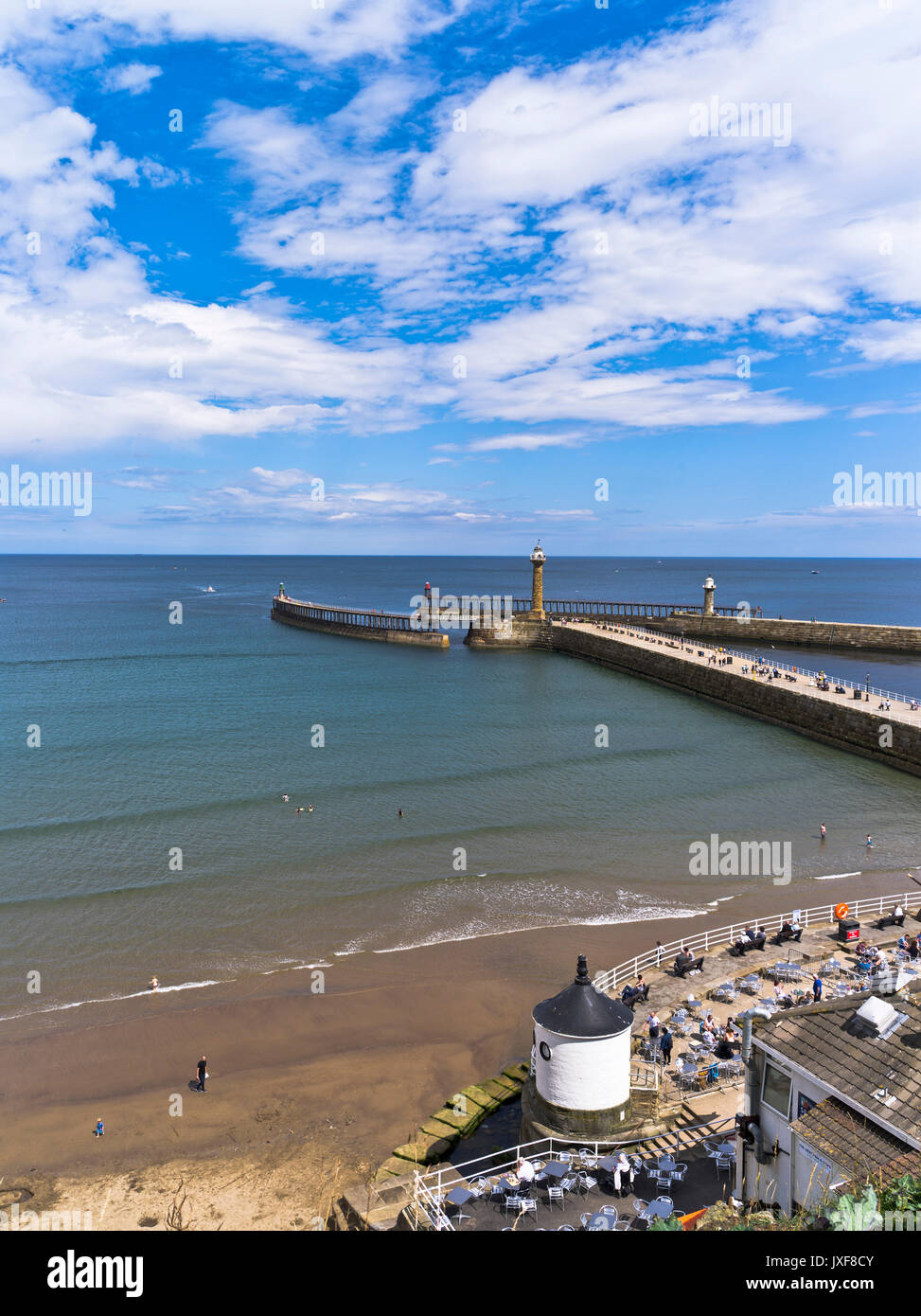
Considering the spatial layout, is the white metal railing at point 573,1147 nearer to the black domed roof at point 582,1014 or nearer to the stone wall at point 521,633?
the black domed roof at point 582,1014

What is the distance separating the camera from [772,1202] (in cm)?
878

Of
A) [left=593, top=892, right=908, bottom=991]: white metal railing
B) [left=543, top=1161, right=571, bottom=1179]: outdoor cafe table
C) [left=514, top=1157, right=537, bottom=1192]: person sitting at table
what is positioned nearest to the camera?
[left=514, top=1157, right=537, bottom=1192]: person sitting at table

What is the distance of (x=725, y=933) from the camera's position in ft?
68.4

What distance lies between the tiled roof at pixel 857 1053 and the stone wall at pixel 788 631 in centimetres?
7752

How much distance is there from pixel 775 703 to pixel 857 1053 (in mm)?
40016

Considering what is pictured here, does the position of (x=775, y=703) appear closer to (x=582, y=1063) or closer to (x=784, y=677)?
(x=784, y=677)

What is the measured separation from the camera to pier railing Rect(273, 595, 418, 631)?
92.2 m

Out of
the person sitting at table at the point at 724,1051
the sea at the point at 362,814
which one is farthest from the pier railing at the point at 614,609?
the person sitting at table at the point at 724,1051

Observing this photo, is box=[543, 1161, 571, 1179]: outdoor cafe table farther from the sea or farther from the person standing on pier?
the sea

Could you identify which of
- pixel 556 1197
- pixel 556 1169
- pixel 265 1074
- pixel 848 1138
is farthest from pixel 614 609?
pixel 848 1138

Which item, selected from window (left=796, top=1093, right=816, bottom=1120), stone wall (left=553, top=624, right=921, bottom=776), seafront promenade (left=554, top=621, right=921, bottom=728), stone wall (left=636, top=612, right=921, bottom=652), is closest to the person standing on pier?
window (left=796, top=1093, right=816, bottom=1120)

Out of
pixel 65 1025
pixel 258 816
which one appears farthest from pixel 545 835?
pixel 65 1025

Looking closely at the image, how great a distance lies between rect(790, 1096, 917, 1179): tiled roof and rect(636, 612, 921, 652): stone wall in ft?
258

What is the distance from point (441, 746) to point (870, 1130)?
112ft
